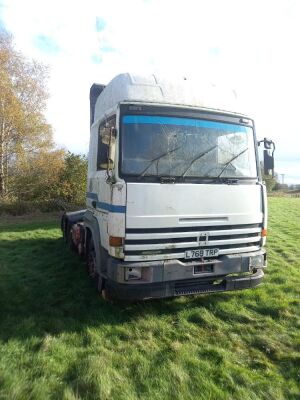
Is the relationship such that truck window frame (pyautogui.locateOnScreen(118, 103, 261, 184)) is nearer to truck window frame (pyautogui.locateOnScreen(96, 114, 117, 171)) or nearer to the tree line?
truck window frame (pyautogui.locateOnScreen(96, 114, 117, 171))

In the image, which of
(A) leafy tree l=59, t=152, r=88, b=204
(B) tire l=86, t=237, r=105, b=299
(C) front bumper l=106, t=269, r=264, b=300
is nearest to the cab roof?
(B) tire l=86, t=237, r=105, b=299

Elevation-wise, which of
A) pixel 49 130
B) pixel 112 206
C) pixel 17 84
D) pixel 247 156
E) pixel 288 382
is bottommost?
pixel 288 382

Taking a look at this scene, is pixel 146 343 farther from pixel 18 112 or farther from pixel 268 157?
pixel 18 112

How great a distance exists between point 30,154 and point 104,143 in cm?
1369

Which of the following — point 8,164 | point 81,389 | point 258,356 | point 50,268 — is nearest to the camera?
point 81,389

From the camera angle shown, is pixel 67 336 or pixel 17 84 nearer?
pixel 67 336

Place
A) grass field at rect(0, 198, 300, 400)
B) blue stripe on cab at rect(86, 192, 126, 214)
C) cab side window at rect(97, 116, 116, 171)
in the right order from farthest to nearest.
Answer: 1. cab side window at rect(97, 116, 116, 171)
2. blue stripe on cab at rect(86, 192, 126, 214)
3. grass field at rect(0, 198, 300, 400)

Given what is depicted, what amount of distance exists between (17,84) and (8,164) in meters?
4.20

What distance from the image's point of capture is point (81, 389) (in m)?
2.96

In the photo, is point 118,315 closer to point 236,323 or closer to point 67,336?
point 67,336

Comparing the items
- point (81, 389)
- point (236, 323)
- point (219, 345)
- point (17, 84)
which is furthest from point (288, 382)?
point (17, 84)

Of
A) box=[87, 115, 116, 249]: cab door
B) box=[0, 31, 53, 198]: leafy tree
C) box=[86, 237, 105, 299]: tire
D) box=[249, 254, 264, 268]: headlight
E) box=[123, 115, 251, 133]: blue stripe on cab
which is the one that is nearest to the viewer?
box=[123, 115, 251, 133]: blue stripe on cab

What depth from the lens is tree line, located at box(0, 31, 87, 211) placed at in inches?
655

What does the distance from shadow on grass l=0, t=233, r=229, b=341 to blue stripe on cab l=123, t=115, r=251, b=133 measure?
2585 mm
